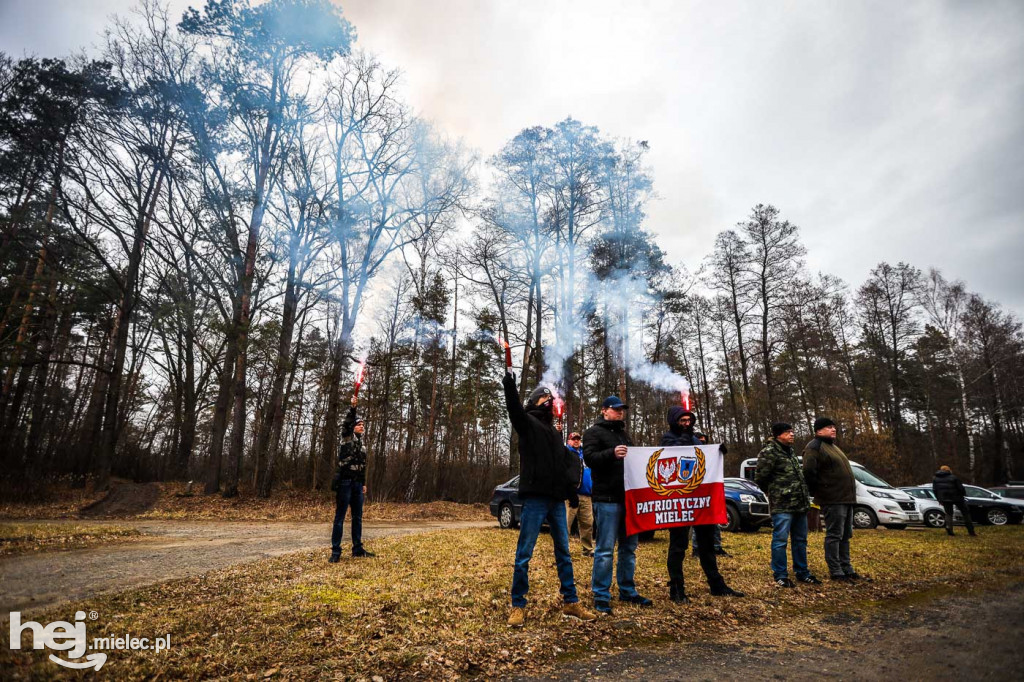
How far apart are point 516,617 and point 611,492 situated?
1.59 meters

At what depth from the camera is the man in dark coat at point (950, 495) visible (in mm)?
11695

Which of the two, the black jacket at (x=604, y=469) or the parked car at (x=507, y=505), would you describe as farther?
the parked car at (x=507, y=505)

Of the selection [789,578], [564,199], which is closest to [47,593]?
[789,578]

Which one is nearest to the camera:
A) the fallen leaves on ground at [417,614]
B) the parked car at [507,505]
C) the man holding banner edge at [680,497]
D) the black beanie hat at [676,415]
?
the fallen leaves on ground at [417,614]

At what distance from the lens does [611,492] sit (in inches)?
205

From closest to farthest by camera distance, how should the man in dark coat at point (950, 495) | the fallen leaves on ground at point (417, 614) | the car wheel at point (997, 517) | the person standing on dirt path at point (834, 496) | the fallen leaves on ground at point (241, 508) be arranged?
A: the fallen leaves on ground at point (417, 614) < the person standing on dirt path at point (834, 496) < the man in dark coat at point (950, 495) < the car wheel at point (997, 517) < the fallen leaves on ground at point (241, 508)

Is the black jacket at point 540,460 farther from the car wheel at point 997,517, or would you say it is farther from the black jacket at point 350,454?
the car wheel at point 997,517

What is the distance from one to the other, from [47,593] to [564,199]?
865 inches

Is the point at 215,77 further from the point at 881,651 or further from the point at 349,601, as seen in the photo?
the point at 881,651

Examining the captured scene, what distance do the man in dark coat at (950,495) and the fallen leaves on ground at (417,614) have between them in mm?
4866

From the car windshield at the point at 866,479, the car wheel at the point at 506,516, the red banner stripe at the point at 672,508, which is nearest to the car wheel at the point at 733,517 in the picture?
the car windshield at the point at 866,479

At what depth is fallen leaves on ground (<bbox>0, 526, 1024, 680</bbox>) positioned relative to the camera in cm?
345

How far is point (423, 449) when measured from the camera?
22688mm

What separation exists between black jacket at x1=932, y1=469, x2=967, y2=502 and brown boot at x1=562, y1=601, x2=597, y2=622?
12271 mm
